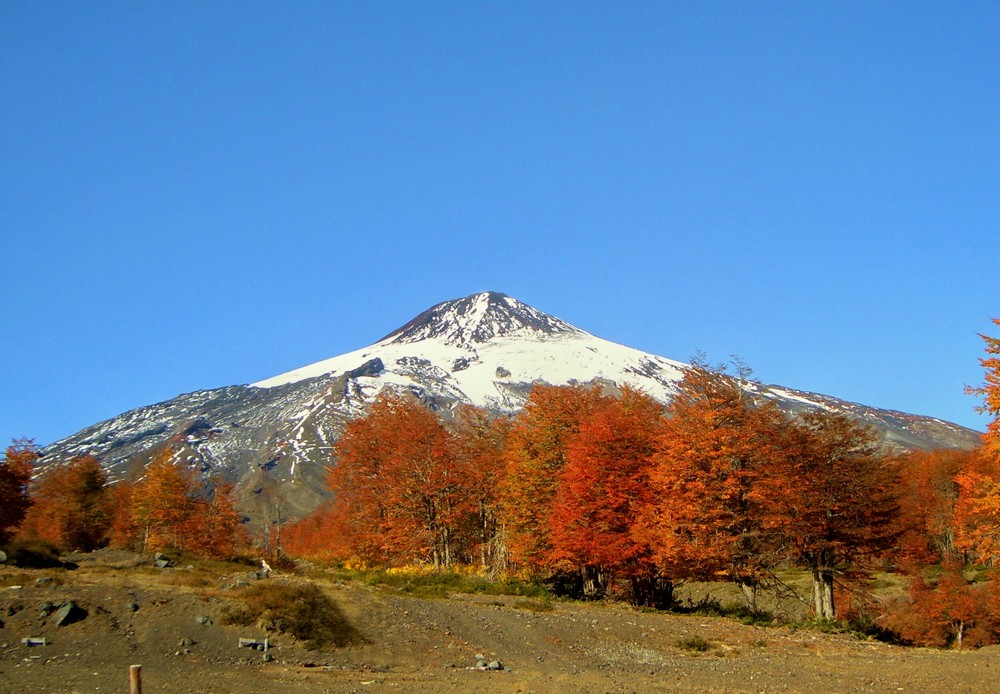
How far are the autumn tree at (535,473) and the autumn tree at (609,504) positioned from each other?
3.74 metres

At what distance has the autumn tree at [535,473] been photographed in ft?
150

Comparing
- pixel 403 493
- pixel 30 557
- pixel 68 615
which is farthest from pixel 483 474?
pixel 68 615

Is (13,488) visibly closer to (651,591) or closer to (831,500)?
(651,591)

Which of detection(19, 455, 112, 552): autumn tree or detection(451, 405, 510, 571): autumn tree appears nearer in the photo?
detection(451, 405, 510, 571): autumn tree

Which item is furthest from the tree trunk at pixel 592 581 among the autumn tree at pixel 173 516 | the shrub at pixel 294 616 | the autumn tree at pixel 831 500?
the autumn tree at pixel 173 516

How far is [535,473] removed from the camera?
47.9m

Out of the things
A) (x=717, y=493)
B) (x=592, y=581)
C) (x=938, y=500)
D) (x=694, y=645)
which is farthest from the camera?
(x=938, y=500)

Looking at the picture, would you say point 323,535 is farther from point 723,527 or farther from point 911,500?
point 723,527

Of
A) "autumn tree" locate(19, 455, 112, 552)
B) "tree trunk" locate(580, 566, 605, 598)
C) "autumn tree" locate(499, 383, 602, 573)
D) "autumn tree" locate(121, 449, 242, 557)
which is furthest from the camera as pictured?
"autumn tree" locate(19, 455, 112, 552)

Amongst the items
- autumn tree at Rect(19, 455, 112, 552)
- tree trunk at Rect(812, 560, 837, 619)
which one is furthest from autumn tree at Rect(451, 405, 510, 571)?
autumn tree at Rect(19, 455, 112, 552)

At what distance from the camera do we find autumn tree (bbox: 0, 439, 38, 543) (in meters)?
52.3

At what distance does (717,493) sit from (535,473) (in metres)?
14.1

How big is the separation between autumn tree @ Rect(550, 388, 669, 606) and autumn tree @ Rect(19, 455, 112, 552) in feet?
132

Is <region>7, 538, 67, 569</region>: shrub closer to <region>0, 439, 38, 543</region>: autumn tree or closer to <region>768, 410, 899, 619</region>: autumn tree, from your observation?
<region>0, 439, 38, 543</region>: autumn tree
